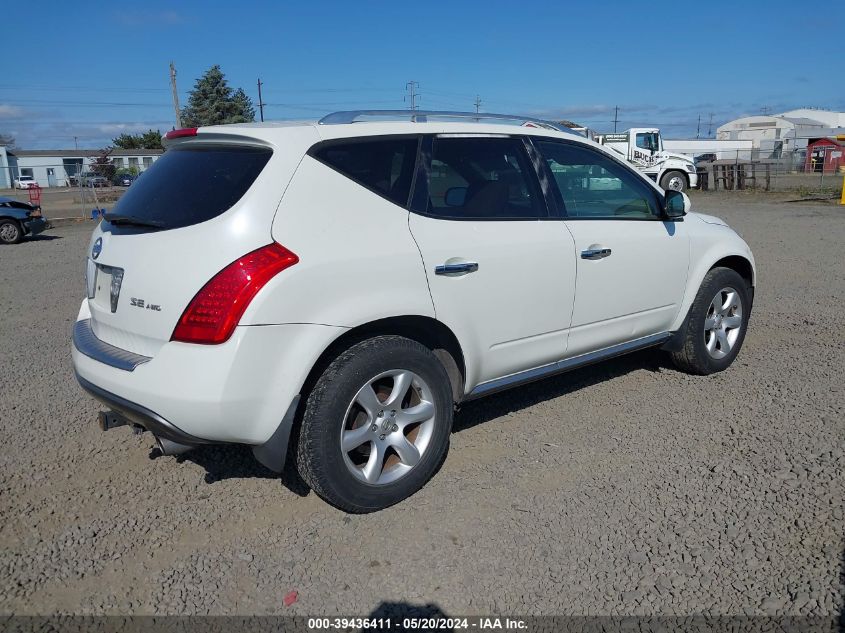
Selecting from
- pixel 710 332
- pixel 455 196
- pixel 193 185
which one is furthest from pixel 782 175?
pixel 193 185

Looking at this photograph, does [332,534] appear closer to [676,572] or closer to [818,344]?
[676,572]

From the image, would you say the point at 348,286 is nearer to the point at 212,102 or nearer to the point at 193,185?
the point at 193,185

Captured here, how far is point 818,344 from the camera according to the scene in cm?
588

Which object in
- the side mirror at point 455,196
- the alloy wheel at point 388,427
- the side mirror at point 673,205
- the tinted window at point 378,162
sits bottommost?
the alloy wheel at point 388,427

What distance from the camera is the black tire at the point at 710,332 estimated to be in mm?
4848

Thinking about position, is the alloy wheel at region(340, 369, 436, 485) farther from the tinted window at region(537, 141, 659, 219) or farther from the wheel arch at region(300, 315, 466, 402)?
the tinted window at region(537, 141, 659, 219)

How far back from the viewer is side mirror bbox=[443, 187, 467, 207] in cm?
357

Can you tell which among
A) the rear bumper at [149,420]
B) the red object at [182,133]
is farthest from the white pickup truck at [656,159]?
the rear bumper at [149,420]

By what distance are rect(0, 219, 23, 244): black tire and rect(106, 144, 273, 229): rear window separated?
14.6m

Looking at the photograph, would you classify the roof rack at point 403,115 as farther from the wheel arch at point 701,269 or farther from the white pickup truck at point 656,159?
the white pickup truck at point 656,159

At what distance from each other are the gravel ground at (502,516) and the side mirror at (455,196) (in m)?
1.42

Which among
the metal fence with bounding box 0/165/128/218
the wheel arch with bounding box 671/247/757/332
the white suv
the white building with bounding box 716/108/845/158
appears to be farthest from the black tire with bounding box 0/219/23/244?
the white building with bounding box 716/108/845/158

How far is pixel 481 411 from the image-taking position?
4586 millimetres

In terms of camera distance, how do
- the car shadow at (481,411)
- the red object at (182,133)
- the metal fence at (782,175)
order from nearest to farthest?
the red object at (182,133)
the car shadow at (481,411)
the metal fence at (782,175)
